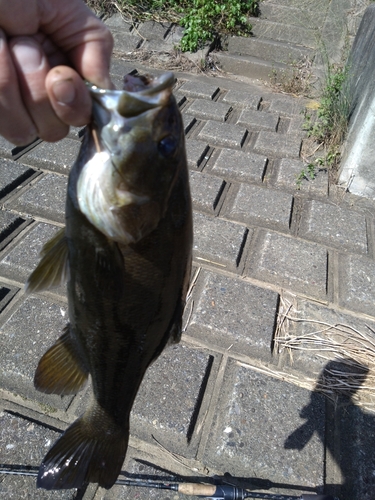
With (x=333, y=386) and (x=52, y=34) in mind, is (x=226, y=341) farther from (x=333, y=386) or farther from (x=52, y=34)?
(x=52, y=34)

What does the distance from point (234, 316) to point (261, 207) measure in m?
1.43

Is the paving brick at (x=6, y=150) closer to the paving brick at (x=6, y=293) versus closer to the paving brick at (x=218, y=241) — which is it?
the paving brick at (x=6, y=293)

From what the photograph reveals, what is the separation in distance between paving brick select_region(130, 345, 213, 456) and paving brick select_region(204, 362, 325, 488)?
0.49 feet

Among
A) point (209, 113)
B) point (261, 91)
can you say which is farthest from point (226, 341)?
point (261, 91)

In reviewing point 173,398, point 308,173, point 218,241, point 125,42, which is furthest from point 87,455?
point 125,42

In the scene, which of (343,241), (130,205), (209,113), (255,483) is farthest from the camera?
(209,113)

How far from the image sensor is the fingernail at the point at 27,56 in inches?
52.3

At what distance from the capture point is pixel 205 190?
414cm

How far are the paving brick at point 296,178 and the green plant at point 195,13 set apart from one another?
3758 millimetres

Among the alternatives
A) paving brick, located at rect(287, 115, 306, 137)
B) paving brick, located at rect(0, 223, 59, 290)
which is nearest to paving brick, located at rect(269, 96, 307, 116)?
paving brick, located at rect(287, 115, 306, 137)

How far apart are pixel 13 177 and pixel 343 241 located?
318cm

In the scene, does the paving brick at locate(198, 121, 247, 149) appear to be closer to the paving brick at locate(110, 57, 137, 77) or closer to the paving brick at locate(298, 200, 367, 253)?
the paving brick at locate(298, 200, 367, 253)

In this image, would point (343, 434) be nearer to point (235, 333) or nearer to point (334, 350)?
point (334, 350)

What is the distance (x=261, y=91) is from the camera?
266 inches
